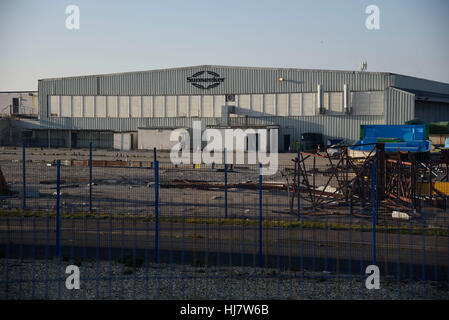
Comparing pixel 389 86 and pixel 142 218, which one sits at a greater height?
pixel 389 86

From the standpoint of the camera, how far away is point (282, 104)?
49.9 meters

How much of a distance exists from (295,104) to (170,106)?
13248 mm

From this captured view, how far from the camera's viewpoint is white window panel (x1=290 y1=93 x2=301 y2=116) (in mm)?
49469

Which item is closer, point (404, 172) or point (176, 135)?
point (404, 172)

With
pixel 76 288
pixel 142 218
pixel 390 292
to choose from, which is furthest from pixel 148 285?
pixel 142 218

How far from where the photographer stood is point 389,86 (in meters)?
46.5

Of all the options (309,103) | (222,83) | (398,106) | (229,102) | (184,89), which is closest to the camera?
(398,106)

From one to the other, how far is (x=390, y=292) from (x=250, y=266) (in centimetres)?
252

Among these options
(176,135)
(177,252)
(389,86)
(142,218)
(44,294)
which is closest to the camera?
(44,294)

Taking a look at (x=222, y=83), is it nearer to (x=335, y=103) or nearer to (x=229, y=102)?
(x=229, y=102)

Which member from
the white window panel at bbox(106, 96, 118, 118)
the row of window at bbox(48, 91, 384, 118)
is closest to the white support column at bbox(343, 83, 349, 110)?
the row of window at bbox(48, 91, 384, 118)

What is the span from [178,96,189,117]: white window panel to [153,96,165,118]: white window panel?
1.83 meters

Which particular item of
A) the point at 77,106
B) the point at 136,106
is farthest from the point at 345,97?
the point at 77,106

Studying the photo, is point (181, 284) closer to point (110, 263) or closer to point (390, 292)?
point (110, 263)
